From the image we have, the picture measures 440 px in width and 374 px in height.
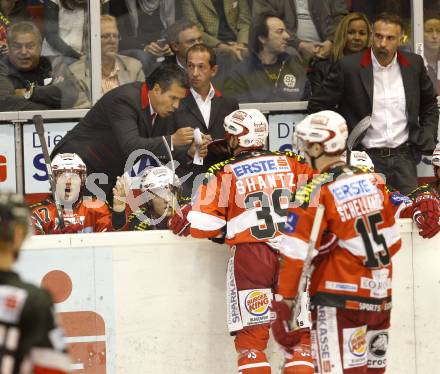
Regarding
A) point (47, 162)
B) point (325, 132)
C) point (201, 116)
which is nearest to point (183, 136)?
point (201, 116)

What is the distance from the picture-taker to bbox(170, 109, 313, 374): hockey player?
22.3 feet

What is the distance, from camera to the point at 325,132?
6020mm

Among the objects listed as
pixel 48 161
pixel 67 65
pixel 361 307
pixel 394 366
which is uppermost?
pixel 67 65

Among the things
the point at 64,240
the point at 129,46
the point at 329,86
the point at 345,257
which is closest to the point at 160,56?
the point at 129,46

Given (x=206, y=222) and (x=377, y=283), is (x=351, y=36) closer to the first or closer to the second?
(x=206, y=222)

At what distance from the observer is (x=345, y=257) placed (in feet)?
19.6

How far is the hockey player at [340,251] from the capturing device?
5.87m

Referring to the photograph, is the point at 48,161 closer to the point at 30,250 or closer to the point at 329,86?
the point at 30,250

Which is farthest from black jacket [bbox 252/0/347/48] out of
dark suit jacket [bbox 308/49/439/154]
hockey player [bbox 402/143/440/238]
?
hockey player [bbox 402/143/440/238]

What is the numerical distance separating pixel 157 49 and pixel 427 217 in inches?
105

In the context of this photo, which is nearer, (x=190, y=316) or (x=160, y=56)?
(x=190, y=316)

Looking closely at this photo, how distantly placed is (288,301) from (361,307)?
33 cm

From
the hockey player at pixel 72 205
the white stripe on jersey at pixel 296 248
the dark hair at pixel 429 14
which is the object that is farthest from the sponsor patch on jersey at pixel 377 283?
the dark hair at pixel 429 14

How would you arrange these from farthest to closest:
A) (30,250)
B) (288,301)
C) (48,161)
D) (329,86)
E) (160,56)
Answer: (160,56), (329,86), (48,161), (30,250), (288,301)
